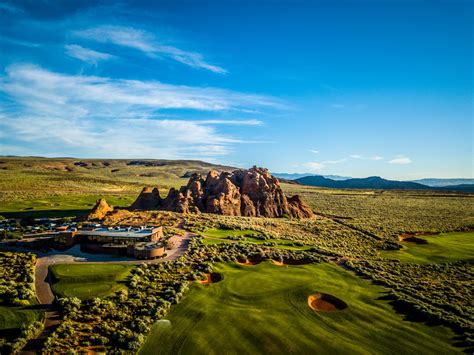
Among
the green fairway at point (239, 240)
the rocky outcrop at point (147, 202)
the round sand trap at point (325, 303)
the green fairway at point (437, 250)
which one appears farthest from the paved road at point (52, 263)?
the green fairway at point (437, 250)

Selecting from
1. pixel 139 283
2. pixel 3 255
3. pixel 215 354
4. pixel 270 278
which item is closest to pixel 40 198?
pixel 3 255

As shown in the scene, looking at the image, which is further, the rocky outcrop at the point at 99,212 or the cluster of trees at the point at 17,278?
the rocky outcrop at the point at 99,212

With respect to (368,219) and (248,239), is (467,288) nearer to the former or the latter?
(248,239)

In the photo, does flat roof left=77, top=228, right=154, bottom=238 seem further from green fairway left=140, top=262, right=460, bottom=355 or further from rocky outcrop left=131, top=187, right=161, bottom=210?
rocky outcrop left=131, top=187, right=161, bottom=210

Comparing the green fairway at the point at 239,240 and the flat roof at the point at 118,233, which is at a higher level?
the flat roof at the point at 118,233

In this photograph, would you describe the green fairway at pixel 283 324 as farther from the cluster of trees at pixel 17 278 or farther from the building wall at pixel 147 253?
the cluster of trees at pixel 17 278

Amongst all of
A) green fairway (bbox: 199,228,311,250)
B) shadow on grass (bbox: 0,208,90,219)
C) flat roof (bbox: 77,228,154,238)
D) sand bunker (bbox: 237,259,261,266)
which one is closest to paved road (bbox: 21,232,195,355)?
flat roof (bbox: 77,228,154,238)

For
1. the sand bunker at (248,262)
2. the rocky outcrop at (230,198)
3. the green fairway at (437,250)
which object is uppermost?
the rocky outcrop at (230,198)
